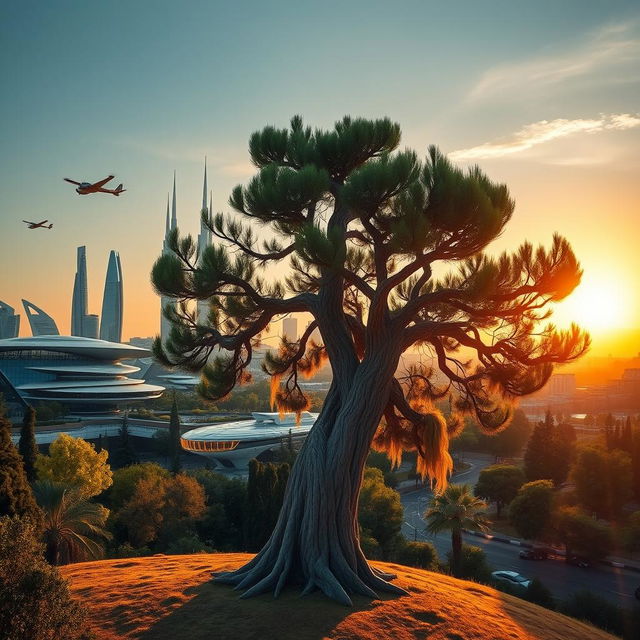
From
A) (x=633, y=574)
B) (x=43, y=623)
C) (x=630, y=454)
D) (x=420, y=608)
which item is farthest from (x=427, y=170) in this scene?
(x=630, y=454)

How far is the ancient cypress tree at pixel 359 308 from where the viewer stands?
9.55 metres

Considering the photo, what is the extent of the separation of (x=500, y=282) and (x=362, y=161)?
3.67 m

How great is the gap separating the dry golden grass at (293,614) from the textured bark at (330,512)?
0.39 metres

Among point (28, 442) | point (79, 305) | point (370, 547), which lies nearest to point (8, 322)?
point (79, 305)

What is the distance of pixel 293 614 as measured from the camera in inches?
334

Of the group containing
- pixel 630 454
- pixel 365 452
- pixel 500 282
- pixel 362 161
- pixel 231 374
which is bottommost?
pixel 630 454

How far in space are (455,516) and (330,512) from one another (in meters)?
13.7

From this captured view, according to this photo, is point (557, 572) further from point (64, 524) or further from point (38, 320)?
point (38, 320)

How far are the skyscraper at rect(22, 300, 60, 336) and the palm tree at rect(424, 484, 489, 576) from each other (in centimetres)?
13764

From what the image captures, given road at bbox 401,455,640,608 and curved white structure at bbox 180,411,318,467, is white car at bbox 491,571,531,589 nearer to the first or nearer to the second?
road at bbox 401,455,640,608

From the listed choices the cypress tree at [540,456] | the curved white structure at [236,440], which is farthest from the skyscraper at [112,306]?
the cypress tree at [540,456]

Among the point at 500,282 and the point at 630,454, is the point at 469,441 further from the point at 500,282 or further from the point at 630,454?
the point at 500,282

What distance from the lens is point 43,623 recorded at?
646 centimetres

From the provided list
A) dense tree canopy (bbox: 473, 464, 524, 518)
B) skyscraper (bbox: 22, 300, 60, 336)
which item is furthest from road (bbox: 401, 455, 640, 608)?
skyscraper (bbox: 22, 300, 60, 336)
